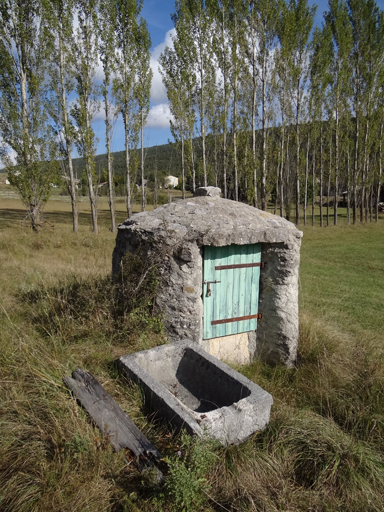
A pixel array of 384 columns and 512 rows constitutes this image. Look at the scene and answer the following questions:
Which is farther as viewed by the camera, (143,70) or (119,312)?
(143,70)

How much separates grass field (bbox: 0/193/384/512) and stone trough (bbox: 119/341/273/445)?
13cm

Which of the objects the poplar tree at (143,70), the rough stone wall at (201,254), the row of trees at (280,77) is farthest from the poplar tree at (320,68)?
the rough stone wall at (201,254)

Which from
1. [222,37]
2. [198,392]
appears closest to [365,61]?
[222,37]

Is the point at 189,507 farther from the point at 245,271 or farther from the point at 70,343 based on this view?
the point at 245,271

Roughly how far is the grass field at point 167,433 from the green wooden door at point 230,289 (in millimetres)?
728

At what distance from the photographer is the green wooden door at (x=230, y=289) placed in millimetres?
4699

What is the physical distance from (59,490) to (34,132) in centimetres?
1493

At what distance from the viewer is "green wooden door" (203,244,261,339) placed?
15.4 feet

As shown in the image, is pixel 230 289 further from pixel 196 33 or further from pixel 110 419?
pixel 196 33

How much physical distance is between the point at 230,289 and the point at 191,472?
2821 millimetres

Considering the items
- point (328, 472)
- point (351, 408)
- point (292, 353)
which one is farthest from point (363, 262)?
point (328, 472)

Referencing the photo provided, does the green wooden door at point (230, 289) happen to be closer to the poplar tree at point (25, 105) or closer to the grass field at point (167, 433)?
the grass field at point (167, 433)

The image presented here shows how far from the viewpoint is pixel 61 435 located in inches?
99.3

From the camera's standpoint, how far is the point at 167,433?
9.41 feet
